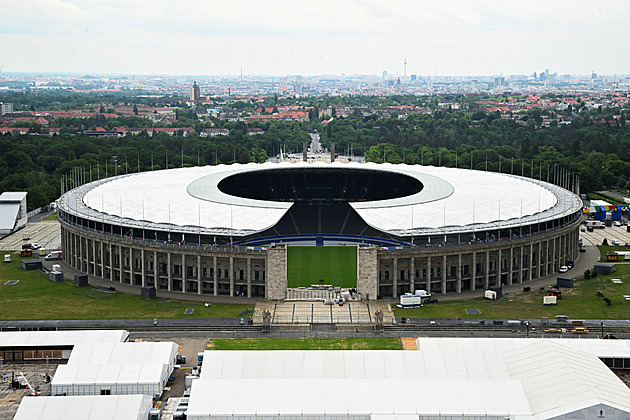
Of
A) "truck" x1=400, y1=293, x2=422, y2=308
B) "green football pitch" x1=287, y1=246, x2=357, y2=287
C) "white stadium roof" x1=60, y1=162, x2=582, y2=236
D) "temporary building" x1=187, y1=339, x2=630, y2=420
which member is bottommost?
"green football pitch" x1=287, y1=246, x2=357, y2=287

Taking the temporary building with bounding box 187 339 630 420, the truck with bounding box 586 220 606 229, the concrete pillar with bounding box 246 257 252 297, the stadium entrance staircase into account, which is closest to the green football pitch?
the concrete pillar with bounding box 246 257 252 297

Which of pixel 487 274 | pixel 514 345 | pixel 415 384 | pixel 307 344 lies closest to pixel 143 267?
pixel 307 344

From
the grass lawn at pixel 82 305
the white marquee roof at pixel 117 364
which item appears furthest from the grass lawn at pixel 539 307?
the white marquee roof at pixel 117 364

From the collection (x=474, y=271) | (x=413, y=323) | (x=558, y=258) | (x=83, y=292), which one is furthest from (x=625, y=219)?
(x=83, y=292)

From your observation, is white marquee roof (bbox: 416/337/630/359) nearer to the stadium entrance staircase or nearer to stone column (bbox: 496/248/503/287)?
the stadium entrance staircase

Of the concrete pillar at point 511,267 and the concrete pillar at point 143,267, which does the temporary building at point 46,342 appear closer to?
the concrete pillar at point 143,267

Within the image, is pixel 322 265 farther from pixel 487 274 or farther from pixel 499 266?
pixel 499 266
